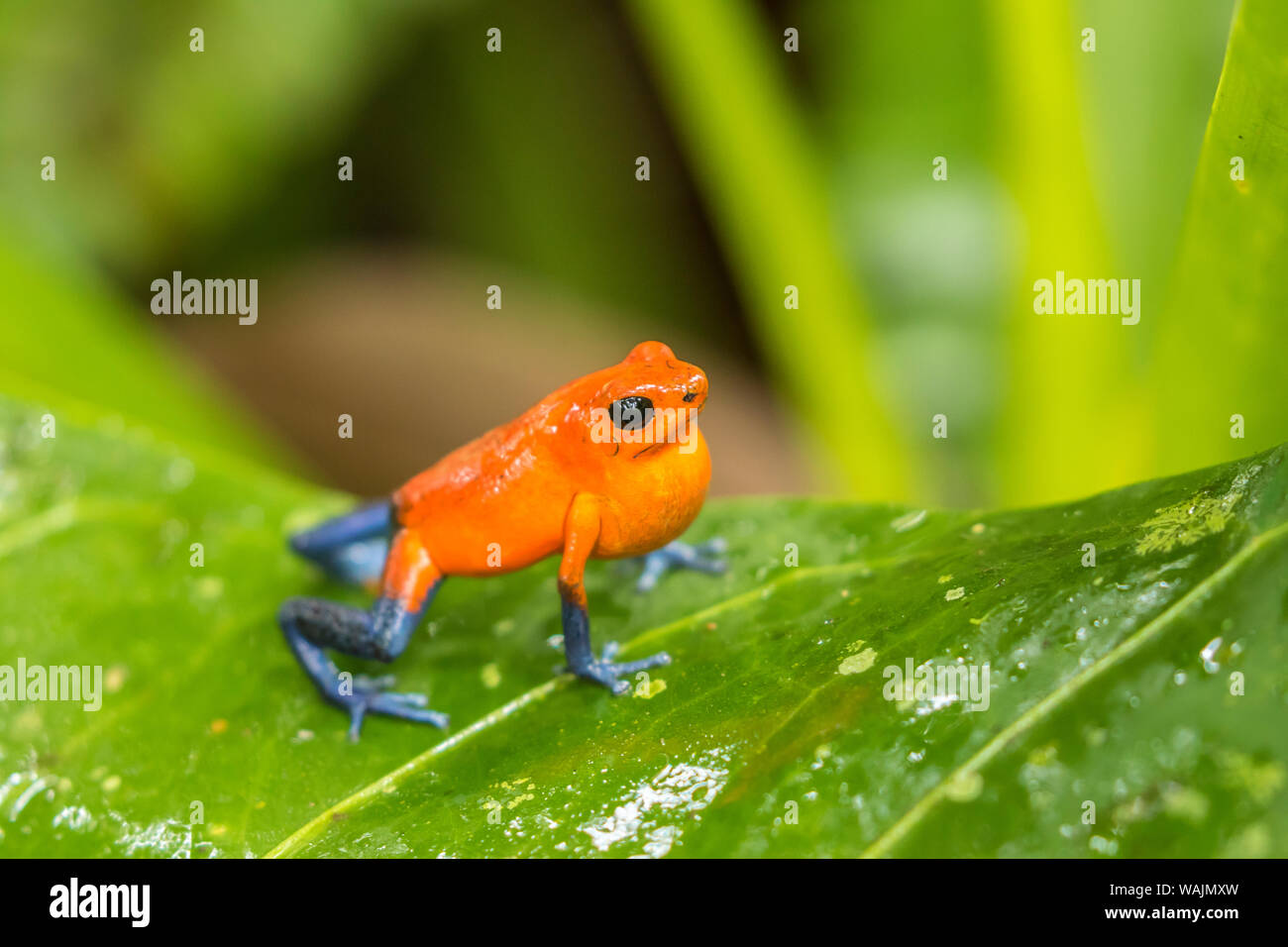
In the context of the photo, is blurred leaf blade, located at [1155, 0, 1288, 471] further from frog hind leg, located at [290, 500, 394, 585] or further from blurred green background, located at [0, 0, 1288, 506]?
frog hind leg, located at [290, 500, 394, 585]

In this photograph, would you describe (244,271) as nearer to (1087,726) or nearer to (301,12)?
(301,12)

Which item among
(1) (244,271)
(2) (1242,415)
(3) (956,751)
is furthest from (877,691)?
(1) (244,271)

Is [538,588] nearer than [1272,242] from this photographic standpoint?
No

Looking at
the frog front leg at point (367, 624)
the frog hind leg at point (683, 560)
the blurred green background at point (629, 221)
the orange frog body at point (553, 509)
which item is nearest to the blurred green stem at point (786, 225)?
the blurred green background at point (629, 221)

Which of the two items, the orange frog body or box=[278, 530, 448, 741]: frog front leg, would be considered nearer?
the orange frog body

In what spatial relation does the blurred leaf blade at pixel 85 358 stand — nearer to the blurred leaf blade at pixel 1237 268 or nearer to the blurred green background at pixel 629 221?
the blurred green background at pixel 629 221

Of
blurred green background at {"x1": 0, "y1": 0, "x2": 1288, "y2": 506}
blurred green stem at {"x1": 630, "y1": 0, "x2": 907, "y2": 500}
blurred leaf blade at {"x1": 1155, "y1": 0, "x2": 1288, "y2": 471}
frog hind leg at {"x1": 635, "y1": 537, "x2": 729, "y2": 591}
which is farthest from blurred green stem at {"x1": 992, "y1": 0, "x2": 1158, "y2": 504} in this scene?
frog hind leg at {"x1": 635, "y1": 537, "x2": 729, "y2": 591}
